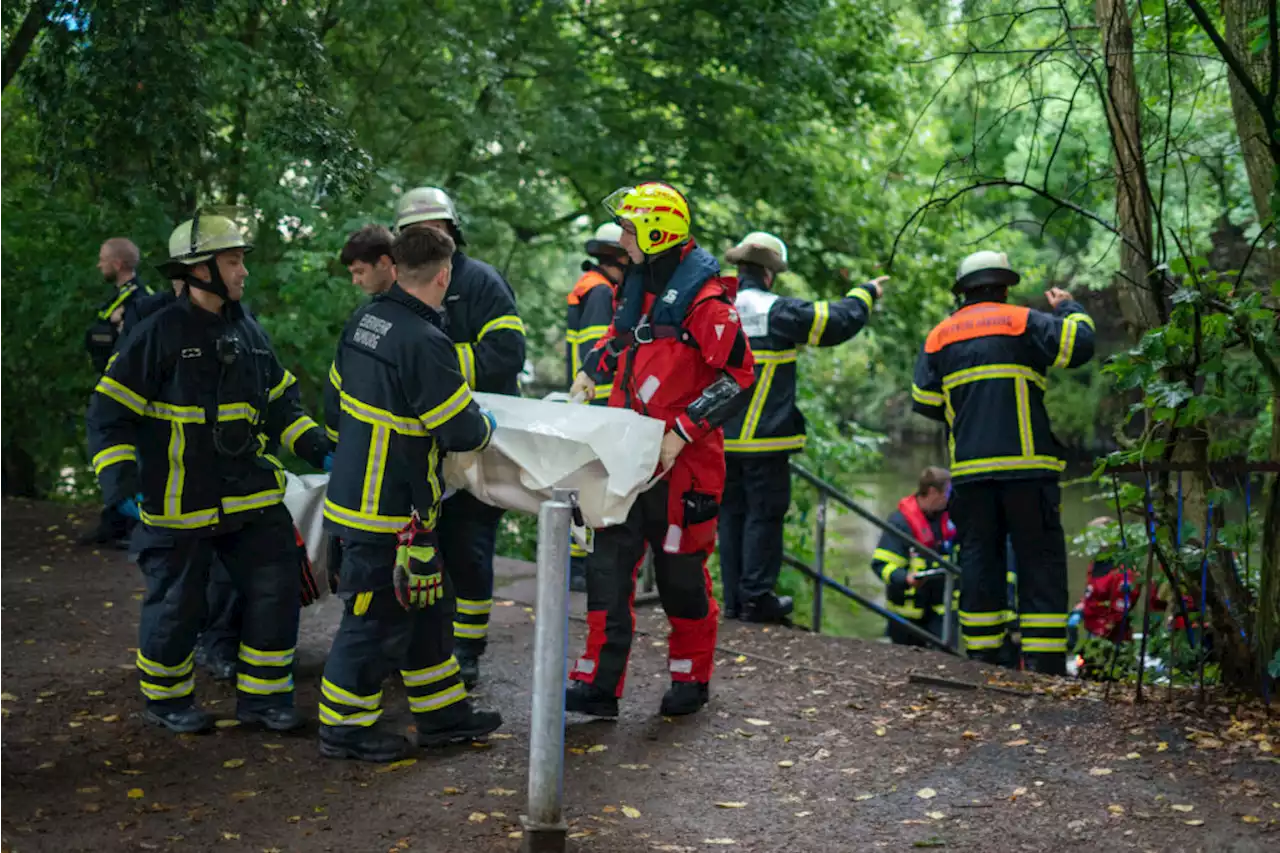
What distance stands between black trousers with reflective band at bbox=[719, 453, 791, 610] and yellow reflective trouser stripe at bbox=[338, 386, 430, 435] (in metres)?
3.13

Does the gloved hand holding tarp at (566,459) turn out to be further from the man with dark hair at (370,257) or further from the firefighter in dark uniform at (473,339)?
the man with dark hair at (370,257)

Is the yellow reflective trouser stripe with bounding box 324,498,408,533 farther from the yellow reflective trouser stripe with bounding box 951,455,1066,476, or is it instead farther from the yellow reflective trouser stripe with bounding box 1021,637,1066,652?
the yellow reflective trouser stripe with bounding box 1021,637,1066,652

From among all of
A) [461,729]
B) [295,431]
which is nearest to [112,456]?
[295,431]

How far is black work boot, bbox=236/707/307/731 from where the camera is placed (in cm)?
564

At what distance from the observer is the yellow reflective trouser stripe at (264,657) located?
5707 mm

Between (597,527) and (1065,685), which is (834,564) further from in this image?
(597,527)

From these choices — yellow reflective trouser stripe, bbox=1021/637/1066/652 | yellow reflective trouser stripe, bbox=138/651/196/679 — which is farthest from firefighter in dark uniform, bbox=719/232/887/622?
yellow reflective trouser stripe, bbox=138/651/196/679

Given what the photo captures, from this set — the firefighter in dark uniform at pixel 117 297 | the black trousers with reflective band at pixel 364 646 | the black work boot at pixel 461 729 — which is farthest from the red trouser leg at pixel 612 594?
the firefighter in dark uniform at pixel 117 297

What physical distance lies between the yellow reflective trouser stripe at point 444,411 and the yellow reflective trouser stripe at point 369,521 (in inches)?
15.1

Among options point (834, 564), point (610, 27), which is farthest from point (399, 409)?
point (834, 564)

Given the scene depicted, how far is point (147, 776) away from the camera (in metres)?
5.06

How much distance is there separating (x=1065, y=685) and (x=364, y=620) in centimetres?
342

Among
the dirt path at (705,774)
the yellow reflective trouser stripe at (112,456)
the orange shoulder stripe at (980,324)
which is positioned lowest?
the dirt path at (705,774)

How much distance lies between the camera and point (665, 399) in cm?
581
